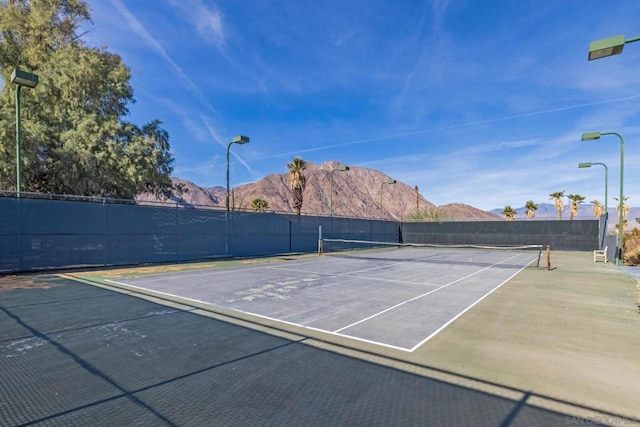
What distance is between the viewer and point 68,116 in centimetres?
2019

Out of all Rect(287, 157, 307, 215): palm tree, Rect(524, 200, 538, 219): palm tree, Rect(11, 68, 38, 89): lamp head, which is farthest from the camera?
Rect(524, 200, 538, 219): palm tree

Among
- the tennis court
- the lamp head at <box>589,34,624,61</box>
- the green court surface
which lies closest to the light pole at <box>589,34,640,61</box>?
the lamp head at <box>589,34,624,61</box>

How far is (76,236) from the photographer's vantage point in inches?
552

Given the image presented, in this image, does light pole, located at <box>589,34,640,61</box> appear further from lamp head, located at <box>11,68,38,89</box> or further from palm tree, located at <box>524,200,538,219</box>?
palm tree, located at <box>524,200,538,219</box>

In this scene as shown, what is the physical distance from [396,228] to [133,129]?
2593 centimetres

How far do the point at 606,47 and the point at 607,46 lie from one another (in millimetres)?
23

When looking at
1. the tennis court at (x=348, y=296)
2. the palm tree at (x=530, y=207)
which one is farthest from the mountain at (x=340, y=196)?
the tennis court at (x=348, y=296)

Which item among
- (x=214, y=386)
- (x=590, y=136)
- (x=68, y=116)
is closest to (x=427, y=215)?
(x=590, y=136)

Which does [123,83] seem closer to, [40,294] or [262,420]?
[40,294]

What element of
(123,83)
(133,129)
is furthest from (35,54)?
(133,129)

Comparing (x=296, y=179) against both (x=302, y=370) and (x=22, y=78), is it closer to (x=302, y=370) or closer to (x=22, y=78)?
(x=22, y=78)

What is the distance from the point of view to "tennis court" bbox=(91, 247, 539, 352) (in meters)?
5.78

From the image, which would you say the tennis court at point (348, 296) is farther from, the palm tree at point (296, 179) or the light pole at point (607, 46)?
the palm tree at point (296, 179)

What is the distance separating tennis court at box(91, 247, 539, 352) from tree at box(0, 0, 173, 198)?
1065 centimetres
